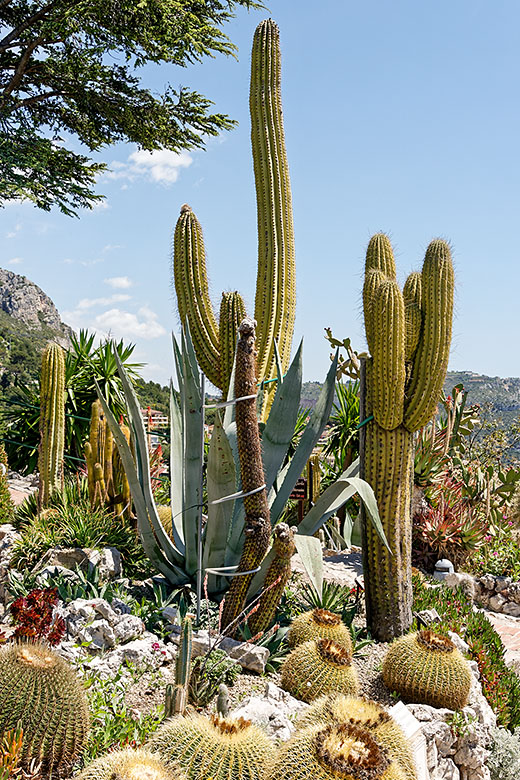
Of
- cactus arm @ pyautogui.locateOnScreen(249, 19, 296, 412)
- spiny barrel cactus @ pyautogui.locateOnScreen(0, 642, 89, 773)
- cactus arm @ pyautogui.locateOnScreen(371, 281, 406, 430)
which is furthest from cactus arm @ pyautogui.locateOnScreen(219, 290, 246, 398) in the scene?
spiny barrel cactus @ pyautogui.locateOnScreen(0, 642, 89, 773)

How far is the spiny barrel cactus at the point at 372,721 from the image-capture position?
234 cm

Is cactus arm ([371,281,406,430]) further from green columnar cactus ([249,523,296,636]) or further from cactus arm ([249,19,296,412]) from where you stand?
cactus arm ([249,19,296,412])

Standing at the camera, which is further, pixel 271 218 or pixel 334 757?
pixel 271 218

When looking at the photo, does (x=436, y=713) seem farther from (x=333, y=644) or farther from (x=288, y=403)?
(x=288, y=403)

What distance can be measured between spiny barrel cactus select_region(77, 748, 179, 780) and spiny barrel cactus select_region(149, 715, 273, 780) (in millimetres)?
102

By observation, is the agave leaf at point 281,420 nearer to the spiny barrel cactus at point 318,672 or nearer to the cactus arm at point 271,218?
the spiny barrel cactus at point 318,672

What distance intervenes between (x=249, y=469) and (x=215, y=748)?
59.8 inches

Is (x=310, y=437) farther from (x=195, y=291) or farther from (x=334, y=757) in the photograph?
(x=334, y=757)

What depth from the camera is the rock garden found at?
245cm

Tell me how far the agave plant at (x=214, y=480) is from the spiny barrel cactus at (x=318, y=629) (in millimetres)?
316

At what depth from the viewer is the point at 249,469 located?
11.5 ft

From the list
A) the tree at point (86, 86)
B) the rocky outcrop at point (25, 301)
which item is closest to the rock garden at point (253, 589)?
the tree at point (86, 86)

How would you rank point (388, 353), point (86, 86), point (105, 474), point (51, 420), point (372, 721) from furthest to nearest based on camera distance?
point (86, 86) < point (51, 420) < point (105, 474) < point (388, 353) < point (372, 721)

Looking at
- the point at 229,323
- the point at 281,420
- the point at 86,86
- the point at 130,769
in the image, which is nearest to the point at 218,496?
the point at 281,420
